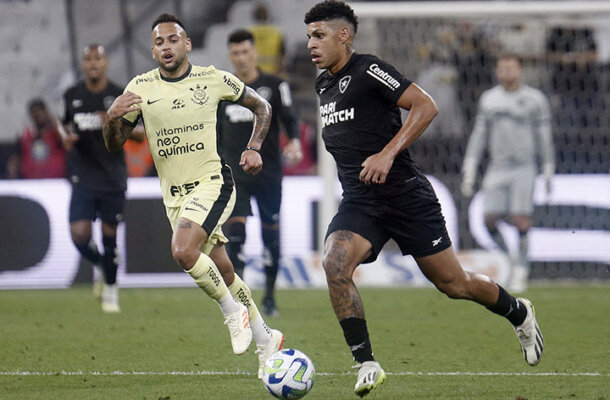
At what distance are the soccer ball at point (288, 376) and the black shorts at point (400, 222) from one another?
78cm

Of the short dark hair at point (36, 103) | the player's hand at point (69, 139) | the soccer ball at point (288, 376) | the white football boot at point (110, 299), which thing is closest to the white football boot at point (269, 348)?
the soccer ball at point (288, 376)

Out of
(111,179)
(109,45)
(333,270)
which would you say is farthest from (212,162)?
(109,45)

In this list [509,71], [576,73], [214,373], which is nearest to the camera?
[214,373]

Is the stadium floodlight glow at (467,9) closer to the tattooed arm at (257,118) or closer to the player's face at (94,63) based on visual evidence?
the player's face at (94,63)

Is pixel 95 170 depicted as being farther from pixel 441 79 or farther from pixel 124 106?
pixel 441 79

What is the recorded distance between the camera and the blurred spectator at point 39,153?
562 inches

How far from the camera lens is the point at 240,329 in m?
6.34

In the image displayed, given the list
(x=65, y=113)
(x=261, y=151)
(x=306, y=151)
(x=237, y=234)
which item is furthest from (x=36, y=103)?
(x=237, y=234)

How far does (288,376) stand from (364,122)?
1.55 meters

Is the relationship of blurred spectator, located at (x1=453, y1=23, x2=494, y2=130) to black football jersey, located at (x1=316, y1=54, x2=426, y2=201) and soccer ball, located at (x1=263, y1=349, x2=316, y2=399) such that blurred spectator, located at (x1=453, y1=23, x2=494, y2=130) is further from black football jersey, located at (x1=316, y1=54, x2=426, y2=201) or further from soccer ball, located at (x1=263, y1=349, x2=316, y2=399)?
soccer ball, located at (x1=263, y1=349, x2=316, y2=399)

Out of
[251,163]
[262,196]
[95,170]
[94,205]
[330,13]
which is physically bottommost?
[94,205]

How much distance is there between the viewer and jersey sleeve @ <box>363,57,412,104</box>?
5996 millimetres

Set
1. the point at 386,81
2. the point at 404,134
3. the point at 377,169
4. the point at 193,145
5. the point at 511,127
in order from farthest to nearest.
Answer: the point at 511,127
the point at 193,145
the point at 386,81
the point at 404,134
the point at 377,169

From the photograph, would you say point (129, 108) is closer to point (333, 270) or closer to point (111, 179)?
point (333, 270)
